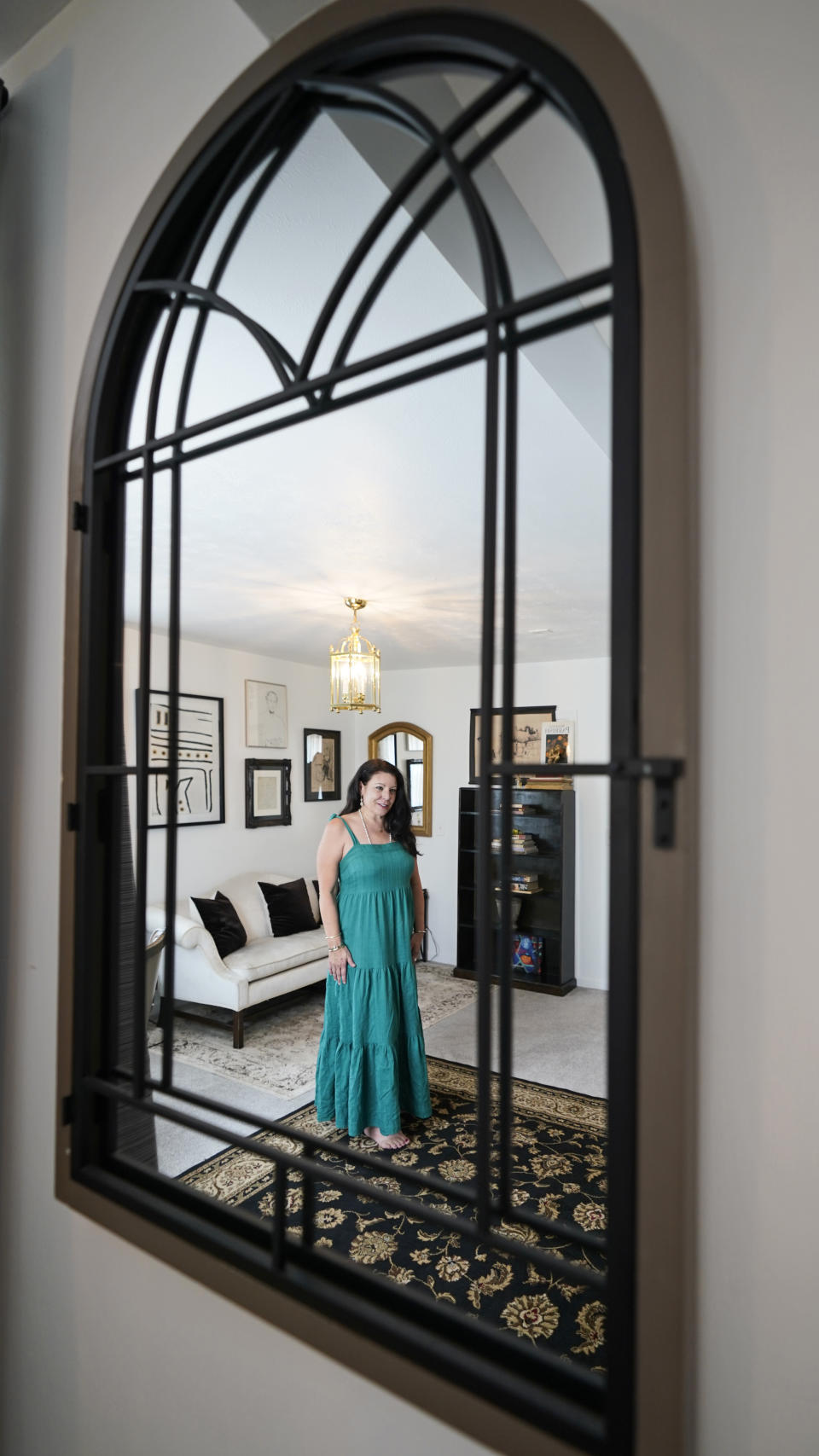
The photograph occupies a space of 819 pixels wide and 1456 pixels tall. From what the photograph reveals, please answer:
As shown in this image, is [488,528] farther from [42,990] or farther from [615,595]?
[42,990]

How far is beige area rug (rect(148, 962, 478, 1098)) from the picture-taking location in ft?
12.5

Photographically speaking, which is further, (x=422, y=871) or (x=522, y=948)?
(x=422, y=871)

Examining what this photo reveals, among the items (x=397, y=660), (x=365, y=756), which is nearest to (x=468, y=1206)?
(x=397, y=660)

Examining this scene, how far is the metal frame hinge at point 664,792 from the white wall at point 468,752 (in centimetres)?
487

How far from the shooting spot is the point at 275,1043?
4.31 m

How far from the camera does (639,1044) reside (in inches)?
23.9

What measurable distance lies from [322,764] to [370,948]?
11.7ft

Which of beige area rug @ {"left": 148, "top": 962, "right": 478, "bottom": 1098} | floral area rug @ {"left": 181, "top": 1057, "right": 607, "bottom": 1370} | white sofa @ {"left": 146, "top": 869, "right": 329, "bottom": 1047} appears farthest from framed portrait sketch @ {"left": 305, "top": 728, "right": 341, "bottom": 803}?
floral area rug @ {"left": 181, "top": 1057, "right": 607, "bottom": 1370}

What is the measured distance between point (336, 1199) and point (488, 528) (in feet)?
8.94

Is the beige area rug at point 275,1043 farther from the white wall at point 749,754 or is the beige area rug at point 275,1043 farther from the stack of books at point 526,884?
the white wall at point 749,754

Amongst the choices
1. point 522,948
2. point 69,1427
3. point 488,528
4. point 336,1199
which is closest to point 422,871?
point 522,948

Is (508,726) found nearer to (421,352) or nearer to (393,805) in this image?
(421,352)

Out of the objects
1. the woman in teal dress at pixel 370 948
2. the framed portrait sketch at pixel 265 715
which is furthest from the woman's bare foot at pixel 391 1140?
the framed portrait sketch at pixel 265 715

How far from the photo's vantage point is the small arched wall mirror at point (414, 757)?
21.3 feet
